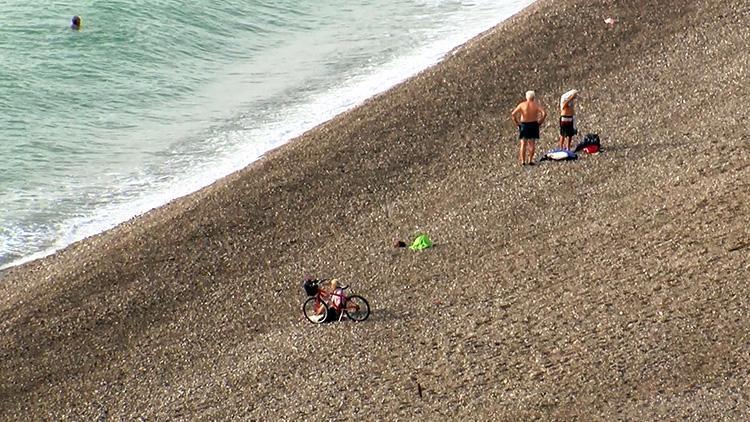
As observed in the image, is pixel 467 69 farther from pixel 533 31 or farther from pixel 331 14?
pixel 331 14

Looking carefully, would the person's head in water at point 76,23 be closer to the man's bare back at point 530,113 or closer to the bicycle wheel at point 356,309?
the man's bare back at point 530,113

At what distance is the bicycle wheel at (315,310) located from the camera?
16.5 m

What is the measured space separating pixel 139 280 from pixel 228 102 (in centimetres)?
1140

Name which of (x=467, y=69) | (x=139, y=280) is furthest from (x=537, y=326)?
(x=467, y=69)

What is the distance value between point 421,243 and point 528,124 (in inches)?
129

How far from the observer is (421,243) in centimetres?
1833

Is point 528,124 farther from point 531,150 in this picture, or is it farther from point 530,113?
point 531,150

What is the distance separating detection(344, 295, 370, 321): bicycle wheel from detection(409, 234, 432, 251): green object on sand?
1.86m

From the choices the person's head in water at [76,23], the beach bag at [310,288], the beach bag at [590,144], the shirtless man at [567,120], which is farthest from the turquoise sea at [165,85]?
the beach bag at [590,144]

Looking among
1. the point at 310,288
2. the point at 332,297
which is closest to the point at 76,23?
the point at 310,288

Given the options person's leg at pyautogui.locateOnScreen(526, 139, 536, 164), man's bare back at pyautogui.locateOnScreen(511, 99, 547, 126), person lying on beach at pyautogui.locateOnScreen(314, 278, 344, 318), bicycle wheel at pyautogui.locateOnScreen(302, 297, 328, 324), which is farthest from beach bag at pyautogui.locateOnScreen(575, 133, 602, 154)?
bicycle wheel at pyautogui.locateOnScreen(302, 297, 328, 324)

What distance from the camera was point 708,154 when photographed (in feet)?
63.9

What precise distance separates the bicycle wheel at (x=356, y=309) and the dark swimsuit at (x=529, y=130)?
16.8 feet

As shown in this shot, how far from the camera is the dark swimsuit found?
20328 millimetres
